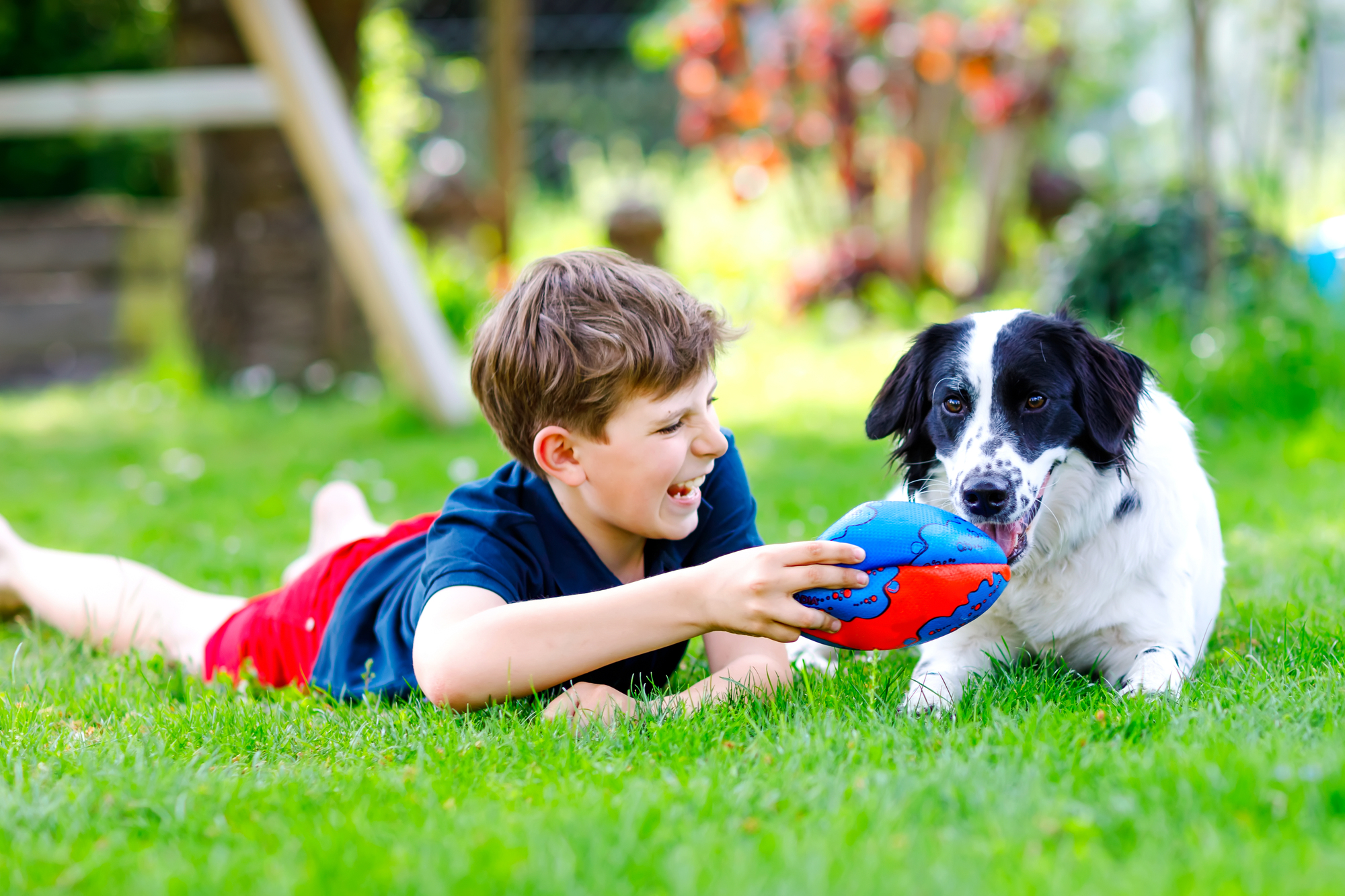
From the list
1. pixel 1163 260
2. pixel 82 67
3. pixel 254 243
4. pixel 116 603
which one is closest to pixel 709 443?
pixel 116 603

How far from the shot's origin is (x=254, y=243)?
7910 mm

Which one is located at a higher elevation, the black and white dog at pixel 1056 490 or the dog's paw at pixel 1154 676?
the black and white dog at pixel 1056 490

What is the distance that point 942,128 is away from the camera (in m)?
10.7

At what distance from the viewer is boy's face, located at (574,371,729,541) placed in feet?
7.93

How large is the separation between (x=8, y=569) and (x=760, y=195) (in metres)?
8.49

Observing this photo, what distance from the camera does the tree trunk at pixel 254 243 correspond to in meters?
7.89

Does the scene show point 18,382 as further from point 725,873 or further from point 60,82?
point 725,873

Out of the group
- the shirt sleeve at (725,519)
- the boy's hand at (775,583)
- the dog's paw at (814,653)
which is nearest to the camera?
the boy's hand at (775,583)

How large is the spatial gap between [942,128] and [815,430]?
5.44m

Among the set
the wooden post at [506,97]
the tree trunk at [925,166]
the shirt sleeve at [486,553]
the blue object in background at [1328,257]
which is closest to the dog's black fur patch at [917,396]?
the shirt sleeve at [486,553]

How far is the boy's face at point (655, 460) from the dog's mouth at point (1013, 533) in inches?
22.1

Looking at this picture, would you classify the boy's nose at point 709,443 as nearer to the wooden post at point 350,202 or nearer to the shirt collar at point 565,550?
the shirt collar at point 565,550

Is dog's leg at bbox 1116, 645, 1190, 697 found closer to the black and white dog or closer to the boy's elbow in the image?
the black and white dog

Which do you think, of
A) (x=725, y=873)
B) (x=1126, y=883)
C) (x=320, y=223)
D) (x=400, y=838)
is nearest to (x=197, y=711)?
(x=400, y=838)
